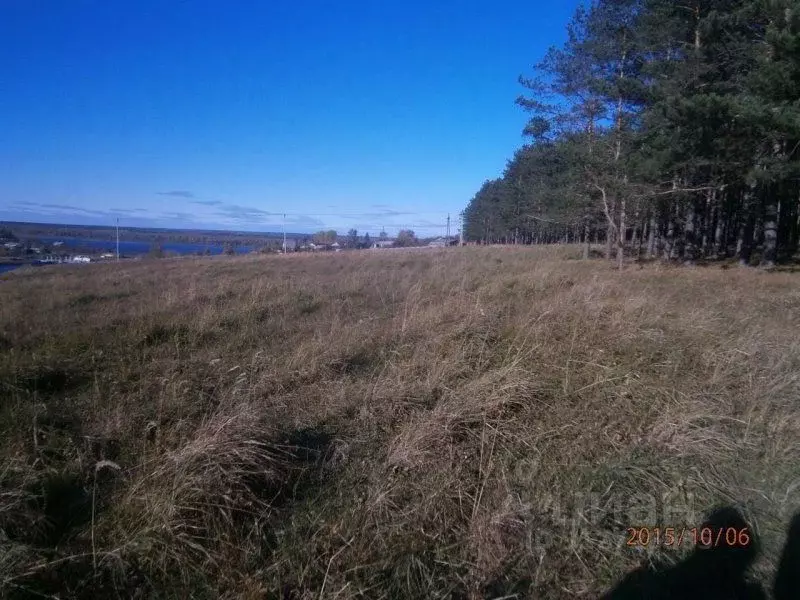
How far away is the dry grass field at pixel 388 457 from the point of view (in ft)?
6.53

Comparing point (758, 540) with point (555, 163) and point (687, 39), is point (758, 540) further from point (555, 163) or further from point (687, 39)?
point (555, 163)

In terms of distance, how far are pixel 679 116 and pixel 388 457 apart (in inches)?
523

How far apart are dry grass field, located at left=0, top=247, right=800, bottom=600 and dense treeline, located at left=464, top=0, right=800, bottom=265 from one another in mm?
8664

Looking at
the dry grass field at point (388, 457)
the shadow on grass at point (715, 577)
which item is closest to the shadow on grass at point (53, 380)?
the dry grass field at point (388, 457)

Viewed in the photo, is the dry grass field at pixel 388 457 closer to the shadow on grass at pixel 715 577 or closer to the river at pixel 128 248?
the shadow on grass at pixel 715 577

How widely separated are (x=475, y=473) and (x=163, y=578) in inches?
71.1

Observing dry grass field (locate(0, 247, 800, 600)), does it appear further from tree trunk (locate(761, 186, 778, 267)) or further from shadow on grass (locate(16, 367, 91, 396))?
tree trunk (locate(761, 186, 778, 267))

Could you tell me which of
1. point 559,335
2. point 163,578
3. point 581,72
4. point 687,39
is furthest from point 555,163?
point 163,578

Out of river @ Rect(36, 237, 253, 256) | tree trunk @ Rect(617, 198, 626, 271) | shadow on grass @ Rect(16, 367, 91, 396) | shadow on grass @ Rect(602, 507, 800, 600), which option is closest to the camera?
shadow on grass @ Rect(602, 507, 800, 600)

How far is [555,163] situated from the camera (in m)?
21.2

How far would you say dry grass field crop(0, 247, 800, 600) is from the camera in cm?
199
